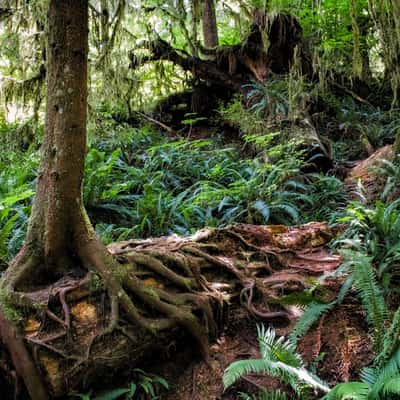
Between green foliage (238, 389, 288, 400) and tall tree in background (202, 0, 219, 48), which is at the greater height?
tall tree in background (202, 0, 219, 48)

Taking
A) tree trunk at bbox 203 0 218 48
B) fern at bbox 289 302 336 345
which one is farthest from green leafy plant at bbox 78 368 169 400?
tree trunk at bbox 203 0 218 48

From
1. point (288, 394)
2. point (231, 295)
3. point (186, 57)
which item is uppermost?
point (186, 57)

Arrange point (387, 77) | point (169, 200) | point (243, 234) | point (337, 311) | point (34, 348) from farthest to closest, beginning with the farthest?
point (387, 77)
point (169, 200)
point (243, 234)
point (337, 311)
point (34, 348)

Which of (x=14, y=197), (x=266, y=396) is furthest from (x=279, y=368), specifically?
(x=14, y=197)

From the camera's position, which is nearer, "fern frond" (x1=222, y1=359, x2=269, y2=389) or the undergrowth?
"fern frond" (x1=222, y1=359, x2=269, y2=389)

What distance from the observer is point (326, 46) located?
8.74m

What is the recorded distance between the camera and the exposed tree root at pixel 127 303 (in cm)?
249

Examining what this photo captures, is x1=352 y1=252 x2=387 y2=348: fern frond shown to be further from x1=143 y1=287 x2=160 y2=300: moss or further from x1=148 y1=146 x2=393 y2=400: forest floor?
x1=143 y1=287 x2=160 y2=300: moss

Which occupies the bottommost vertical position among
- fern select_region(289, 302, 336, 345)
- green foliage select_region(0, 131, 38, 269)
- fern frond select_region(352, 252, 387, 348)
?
fern select_region(289, 302, 336, 345)

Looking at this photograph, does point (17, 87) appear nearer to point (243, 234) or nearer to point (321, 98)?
point (243, 234)

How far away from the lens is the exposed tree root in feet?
8.18

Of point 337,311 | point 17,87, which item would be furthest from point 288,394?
point 17,87

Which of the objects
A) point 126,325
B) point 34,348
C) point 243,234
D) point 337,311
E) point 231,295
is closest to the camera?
point 34,348

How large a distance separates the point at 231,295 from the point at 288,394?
1.09m
